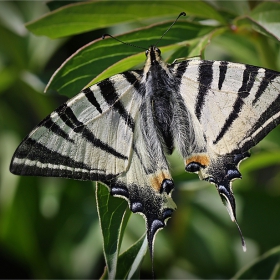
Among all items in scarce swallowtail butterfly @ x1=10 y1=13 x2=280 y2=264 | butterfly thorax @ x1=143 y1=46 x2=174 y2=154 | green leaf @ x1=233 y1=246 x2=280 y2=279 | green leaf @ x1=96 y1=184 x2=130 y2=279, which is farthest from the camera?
green leaf @ x1=233 y1=246 x2=280 y2=279

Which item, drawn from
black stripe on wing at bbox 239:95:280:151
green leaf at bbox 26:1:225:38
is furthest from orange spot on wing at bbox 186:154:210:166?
green leaf at bbox 26:1:225:38

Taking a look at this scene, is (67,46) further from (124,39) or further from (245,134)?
(245,134)

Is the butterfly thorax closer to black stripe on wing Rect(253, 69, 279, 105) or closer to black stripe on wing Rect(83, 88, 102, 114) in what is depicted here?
black stripe on wing Rect(83, 88, 102, 114)

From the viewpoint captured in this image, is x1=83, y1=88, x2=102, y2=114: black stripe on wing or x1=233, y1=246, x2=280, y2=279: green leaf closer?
x1=83, y1=88, x2=102, y2=114: black stripe on wing

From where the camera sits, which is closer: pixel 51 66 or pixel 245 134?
pixel 245 134

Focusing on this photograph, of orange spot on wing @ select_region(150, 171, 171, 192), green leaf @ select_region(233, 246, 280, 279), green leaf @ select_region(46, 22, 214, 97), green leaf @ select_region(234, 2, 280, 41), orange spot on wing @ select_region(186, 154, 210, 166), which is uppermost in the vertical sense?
green leaf @ select_region(46, 22, 214, 97)

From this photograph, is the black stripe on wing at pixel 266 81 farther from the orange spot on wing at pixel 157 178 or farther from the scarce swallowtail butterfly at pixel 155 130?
Result: the orange spot on wing at pixel 157 178

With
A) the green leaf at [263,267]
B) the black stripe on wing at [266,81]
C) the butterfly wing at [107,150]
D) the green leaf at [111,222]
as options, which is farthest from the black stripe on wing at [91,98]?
the green leaf at [263,267]

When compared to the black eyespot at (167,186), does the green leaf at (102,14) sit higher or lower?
higher

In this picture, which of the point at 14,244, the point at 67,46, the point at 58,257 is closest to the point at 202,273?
the point at 58,257
